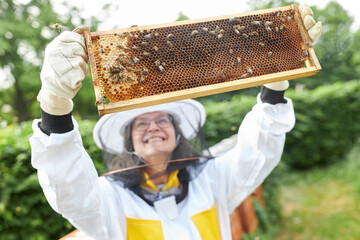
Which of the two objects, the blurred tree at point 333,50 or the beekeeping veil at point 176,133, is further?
the blurred tree at point 333,50

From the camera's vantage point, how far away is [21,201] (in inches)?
110

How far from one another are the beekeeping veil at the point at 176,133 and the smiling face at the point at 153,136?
45mm

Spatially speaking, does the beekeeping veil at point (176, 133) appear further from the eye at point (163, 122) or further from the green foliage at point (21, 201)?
the green foliage at point (21, 201)

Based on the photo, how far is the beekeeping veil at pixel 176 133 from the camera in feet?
7.39

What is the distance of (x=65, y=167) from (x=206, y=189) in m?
1.14

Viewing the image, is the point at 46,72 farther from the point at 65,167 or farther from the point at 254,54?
the point at 254,54

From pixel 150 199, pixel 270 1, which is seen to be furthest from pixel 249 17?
pixel 270 1

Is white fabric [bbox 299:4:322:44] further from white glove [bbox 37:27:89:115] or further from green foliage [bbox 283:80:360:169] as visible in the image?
green foliage [bbox 283:80:360:169]

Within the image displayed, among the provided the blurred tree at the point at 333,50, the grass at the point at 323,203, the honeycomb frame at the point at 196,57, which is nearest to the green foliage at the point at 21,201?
the honeycomb frame at the point at 196,57

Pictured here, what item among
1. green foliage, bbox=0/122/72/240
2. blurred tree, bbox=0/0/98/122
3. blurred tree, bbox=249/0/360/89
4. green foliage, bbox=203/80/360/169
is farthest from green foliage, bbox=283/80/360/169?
blurred tree, bbox=249/0/360/89

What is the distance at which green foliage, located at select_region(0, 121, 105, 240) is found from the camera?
2674 millimetres

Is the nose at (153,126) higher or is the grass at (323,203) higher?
the nose at (153,126)

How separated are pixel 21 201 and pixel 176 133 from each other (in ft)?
5.50

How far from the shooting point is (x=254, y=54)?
1.98m
